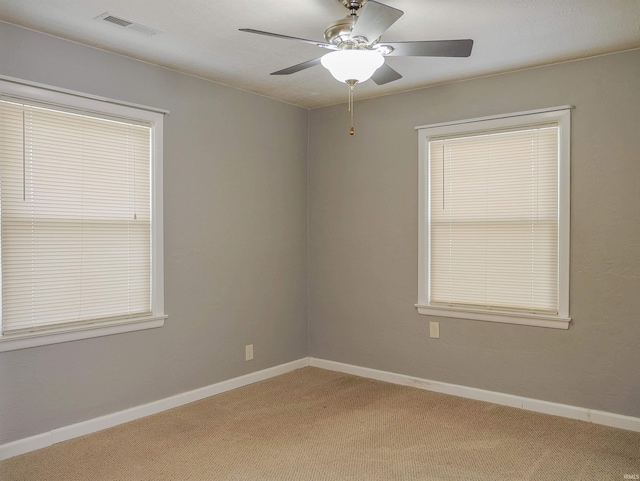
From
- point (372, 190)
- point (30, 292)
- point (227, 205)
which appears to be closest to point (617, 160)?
point (372, 190)

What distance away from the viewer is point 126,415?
3428 mm

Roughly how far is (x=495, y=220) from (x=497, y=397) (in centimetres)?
131

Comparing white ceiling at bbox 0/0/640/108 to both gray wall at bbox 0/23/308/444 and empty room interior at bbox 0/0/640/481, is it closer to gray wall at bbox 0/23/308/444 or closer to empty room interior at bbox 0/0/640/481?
empty room interior at bbox 0/0/640/481

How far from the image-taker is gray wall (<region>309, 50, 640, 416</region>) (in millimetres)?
3322

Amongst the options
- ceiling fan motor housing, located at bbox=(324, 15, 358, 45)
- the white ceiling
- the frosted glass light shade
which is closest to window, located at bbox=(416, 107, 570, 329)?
the white ceiling

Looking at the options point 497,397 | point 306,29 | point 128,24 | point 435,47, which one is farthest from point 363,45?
point 497,397

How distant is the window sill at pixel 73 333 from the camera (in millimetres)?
2914

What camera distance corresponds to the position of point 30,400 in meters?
2.99

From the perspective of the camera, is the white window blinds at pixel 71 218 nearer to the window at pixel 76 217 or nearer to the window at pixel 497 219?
the window at pixel 76 217

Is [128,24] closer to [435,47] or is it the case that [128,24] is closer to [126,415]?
[435,47]

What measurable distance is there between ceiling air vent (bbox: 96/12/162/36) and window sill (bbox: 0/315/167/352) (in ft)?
5.93

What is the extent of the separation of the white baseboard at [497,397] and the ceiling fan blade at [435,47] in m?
2.50

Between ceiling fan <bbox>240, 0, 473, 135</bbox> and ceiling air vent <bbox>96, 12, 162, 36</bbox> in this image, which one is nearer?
ceiling fan <bbox>240, 0, 473, 135</bbox>

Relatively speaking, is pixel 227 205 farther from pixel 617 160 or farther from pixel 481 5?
pixel 617 160
